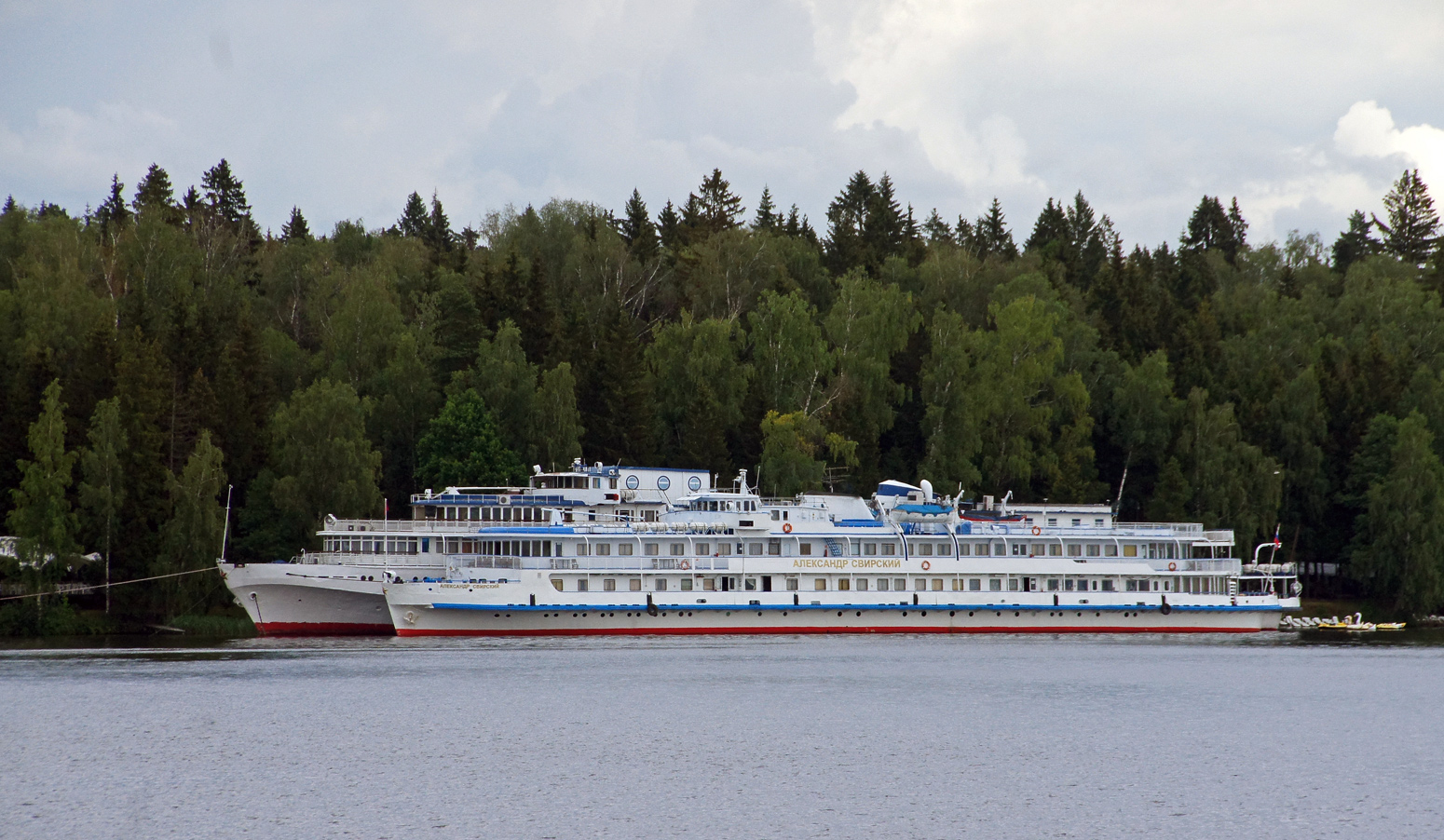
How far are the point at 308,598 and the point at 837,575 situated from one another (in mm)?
23662

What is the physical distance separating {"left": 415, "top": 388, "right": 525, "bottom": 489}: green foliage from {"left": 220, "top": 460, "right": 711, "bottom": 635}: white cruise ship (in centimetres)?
1004

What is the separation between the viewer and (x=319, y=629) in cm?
7269

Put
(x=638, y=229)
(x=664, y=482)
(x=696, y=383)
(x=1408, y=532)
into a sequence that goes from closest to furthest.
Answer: (x=664, y=482) < (x=1408, y=532) < (x=696, y=383) < (x=638, y=229)

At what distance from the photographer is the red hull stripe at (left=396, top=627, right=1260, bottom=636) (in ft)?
229

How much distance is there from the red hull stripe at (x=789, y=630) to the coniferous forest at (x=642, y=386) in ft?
42.7

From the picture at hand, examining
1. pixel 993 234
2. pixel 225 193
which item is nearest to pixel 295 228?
pixel 225 193

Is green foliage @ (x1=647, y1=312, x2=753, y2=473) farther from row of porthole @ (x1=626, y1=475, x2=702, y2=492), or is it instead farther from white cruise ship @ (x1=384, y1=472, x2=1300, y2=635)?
white cruise ship @ (x1=384, y1=472, x2=1300, y2=635)

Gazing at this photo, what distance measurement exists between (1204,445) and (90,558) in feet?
202

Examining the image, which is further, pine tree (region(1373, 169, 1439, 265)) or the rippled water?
pine tree (region(1373, 169, 1439, 265))

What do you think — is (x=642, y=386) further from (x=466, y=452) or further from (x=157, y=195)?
(x=157, y=195)

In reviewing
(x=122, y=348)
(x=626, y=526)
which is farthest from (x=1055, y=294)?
(x=122, y=348)

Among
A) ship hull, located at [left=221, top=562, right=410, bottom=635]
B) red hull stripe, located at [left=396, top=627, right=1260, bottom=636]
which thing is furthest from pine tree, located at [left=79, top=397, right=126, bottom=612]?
red hull stripe, located at [left=396, top=627, right=1260, bottom=636]

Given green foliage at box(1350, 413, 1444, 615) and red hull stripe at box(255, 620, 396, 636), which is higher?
green foliage at box(1350, 413, 1444, 615)

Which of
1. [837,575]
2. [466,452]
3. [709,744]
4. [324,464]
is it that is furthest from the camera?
[466,452]
